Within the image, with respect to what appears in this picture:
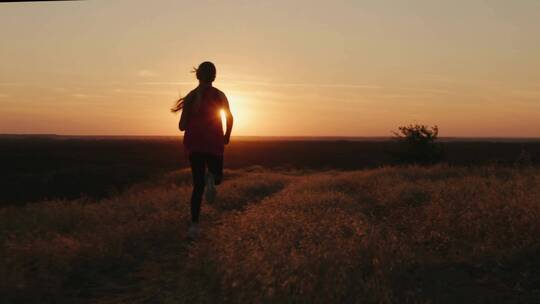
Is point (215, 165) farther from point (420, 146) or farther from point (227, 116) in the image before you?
point (420, 146)

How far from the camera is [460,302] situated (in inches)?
157

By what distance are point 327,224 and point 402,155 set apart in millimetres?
20755

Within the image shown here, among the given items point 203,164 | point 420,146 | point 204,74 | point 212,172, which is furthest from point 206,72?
point 420,146

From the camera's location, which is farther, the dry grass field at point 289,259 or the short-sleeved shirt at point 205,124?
the short-sleeved shirt at point 205,124

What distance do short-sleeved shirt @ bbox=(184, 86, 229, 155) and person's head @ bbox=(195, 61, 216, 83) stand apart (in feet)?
0.35

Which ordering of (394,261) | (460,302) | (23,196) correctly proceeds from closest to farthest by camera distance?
1. (460,302)
2. (394,261)
3. (23,196)

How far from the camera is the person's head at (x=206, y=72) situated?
700 cm

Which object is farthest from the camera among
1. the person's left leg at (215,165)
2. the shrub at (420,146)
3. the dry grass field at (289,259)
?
the shrub at (420,146)

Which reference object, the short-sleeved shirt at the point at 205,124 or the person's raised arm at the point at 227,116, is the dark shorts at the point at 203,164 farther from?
the person's raised arm at the point at 227,116

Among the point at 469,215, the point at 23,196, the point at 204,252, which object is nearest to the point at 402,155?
the point at 23,196

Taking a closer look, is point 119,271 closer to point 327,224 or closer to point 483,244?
point 327,224

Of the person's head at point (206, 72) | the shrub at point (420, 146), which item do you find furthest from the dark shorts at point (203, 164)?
the shrub at point (420, 146)

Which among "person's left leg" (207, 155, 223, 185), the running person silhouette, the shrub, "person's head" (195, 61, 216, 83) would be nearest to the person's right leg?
the running person silhouette

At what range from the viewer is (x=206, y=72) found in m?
7.00
